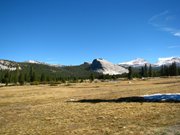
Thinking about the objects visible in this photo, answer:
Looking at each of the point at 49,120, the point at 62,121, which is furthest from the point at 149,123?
the point at 49,120

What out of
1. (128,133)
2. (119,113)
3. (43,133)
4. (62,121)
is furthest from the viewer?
(119,113)

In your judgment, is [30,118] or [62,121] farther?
[30,118]

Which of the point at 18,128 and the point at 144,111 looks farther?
the point at 144,111

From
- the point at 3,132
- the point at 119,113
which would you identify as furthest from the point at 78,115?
the point at 3,132

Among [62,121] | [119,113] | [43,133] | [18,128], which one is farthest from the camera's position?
[119,113]

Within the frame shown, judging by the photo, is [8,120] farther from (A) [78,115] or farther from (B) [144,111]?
(B) [144,111]

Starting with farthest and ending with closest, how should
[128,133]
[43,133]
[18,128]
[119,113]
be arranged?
[119,113]
[18,128]
[43,133]
[128,133]

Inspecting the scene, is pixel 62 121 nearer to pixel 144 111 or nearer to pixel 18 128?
pixel 18 128

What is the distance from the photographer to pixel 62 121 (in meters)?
26.6

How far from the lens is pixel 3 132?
75.8 feet

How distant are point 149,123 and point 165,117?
2769mm

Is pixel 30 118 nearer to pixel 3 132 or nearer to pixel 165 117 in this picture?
pixel 3 132

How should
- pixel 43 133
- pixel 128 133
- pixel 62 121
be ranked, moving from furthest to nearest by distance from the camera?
1. pixel 62 121
2. pixel 43 133
3. pixel 128 133

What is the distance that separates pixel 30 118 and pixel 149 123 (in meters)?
12.8
